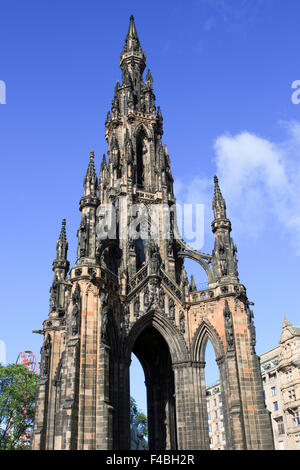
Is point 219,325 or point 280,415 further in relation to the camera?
point 280,415

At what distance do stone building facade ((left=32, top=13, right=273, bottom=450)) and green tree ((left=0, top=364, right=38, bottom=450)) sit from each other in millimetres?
11943

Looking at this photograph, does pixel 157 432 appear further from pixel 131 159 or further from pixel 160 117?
pixel 160 117

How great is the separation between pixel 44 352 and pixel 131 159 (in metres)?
14.0

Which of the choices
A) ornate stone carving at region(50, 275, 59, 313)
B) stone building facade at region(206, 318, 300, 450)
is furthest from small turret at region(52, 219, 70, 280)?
stone building facade at region(206, 318, 300, 450)

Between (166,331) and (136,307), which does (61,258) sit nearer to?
(136,307)

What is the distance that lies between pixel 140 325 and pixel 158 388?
5.29 metres

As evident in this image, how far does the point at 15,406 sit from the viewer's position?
123 ft

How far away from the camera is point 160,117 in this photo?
3809cm

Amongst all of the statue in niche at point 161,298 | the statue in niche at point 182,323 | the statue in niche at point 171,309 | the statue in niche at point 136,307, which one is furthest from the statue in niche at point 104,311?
the statue in niche at point 182,323

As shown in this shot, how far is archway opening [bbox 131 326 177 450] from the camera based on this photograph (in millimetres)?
28359

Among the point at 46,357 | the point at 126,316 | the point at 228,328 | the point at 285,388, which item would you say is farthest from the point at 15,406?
the point at 285,388

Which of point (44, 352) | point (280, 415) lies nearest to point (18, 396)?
point (44, 352)

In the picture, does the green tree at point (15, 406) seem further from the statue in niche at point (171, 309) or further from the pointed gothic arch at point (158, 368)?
the statue in niche at point (171, 309)

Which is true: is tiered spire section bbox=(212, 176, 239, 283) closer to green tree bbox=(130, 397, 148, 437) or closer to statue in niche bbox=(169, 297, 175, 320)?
statue in niche bbox=(169, 297, 175, 320)
